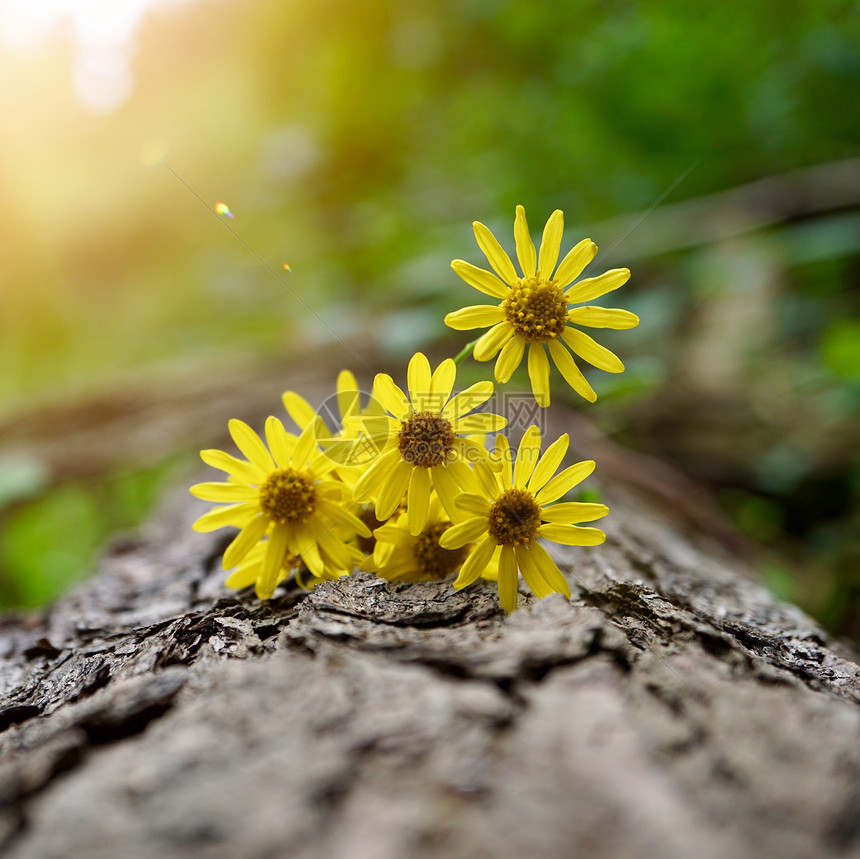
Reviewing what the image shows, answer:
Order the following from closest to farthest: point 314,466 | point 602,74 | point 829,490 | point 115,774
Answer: point 115,774
point 314,466
point 829,490
point 602,74

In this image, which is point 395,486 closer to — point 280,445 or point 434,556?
point 434,556

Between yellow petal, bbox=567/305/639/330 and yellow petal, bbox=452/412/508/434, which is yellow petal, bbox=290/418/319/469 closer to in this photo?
yellow petal, bbox=452/412/508/434

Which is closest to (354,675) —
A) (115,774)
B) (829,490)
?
(115,774)

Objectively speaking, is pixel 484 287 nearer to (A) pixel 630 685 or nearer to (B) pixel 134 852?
(A) pixel 630 685

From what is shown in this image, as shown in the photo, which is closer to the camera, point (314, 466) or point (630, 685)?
point (630, 685)

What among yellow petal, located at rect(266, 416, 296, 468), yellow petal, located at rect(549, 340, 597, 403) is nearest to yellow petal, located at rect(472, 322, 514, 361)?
yellow petal, located at rect(549, 340, 597, 403)

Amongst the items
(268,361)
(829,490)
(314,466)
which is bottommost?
(314,466)

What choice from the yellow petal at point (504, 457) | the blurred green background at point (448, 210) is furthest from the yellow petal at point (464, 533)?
the blurred green background at point (448, 210)
